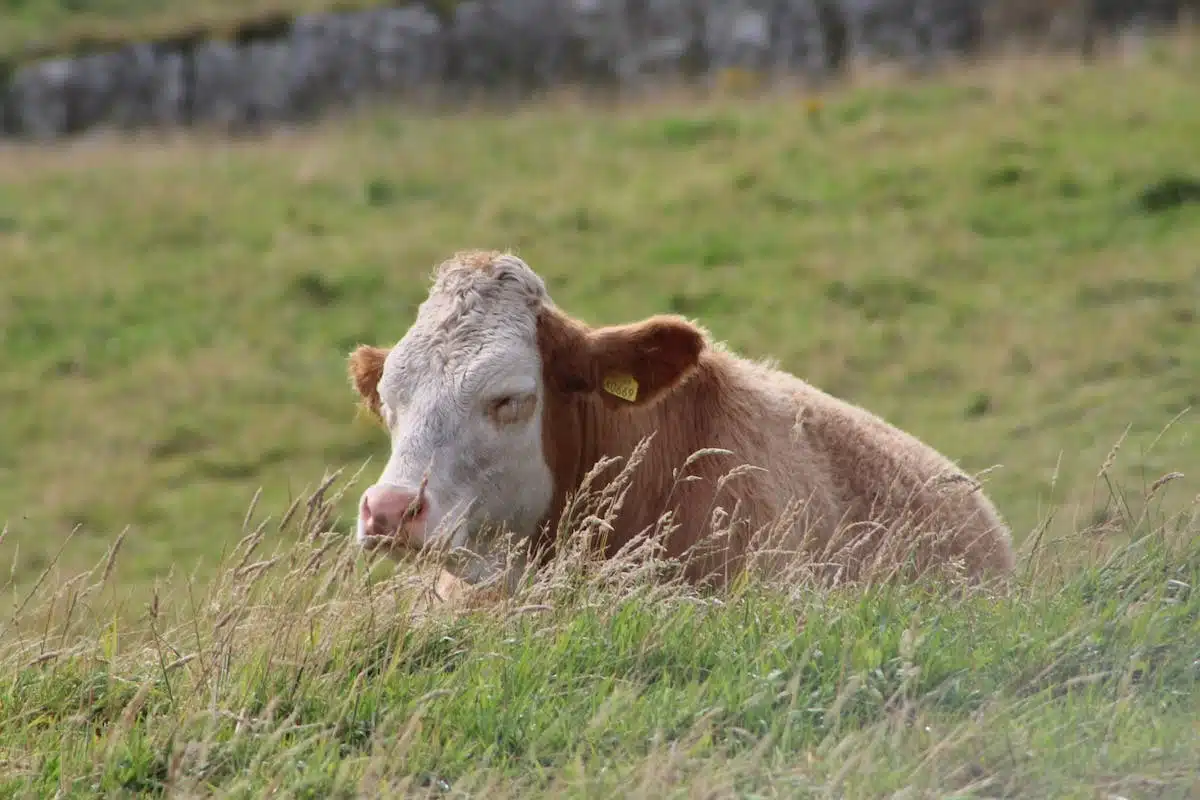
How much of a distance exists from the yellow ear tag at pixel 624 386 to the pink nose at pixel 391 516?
3.91 ft

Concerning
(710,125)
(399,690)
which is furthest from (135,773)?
(710,125)

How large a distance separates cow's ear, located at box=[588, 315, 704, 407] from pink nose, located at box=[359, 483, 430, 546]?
3.94ft

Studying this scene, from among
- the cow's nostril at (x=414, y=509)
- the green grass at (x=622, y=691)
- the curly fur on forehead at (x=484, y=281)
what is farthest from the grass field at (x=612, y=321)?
the curly fur on forehead at (x=484, y=281)

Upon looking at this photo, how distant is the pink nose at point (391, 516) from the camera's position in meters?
5.96

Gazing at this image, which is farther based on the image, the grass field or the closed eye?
the closed eye

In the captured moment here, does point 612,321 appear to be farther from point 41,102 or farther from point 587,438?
point 41,102

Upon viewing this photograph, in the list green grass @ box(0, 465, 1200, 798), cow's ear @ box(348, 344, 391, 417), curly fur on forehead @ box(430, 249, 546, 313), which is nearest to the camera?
green grass @ box(0, 465, 1200, 798)

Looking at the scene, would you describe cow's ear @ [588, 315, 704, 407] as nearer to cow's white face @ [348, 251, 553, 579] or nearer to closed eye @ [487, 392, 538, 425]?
cow's white face @ [348, 251, 553, 579]

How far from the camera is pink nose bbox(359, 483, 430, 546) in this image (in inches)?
235

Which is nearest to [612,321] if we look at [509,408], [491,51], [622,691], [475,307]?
[491,51]

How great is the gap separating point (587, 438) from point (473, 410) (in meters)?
0.74

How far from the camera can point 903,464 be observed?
7637mm

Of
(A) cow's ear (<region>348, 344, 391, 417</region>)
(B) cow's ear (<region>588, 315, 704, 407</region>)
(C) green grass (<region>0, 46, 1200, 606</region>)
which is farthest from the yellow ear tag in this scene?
(C) green grass (<region>0, 46, 1200, 606</region>)

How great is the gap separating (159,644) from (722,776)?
5.59 ft
